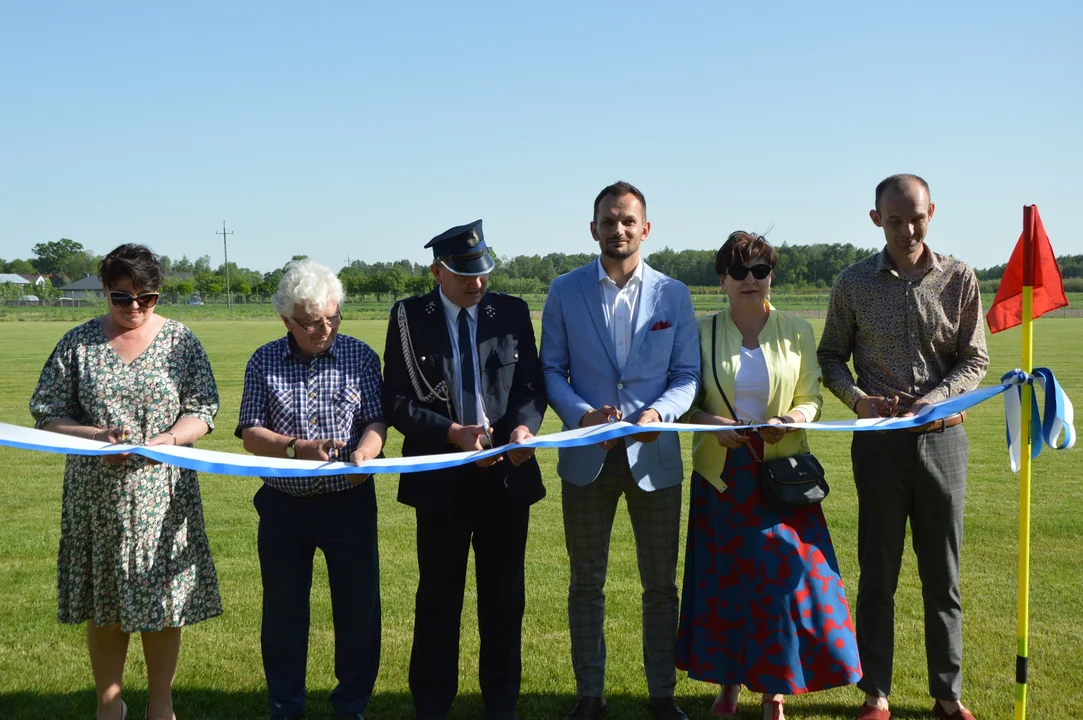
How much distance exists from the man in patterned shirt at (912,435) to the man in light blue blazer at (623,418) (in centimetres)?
85

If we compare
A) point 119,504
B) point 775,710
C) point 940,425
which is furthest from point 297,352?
point 940,425

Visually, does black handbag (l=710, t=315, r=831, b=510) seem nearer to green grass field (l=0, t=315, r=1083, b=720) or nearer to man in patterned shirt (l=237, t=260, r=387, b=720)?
green grass field (l=0, t=315, r=1083, b=720)

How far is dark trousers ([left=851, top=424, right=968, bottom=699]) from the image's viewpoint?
4.07 m

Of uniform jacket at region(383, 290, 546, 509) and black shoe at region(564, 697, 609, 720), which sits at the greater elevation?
uniform jacket at region(383, 290, 546, 509)

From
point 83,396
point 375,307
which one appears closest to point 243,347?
point 83,396

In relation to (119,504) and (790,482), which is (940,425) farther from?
(119,504)

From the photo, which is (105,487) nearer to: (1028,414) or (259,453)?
(259,453)

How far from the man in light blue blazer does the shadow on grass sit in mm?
188

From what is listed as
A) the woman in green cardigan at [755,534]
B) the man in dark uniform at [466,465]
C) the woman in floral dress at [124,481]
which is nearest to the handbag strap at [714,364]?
the woman in green cardigan at [755,534]

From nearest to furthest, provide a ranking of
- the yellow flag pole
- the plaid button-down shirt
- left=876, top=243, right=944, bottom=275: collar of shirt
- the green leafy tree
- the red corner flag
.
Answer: the yellow flag pole, the red corner flag, the plaid button-down shirt, left=876, top=243, right=944, bottom=275: collar of shirt, the green leafy tree

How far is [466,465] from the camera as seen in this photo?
4.04 metres

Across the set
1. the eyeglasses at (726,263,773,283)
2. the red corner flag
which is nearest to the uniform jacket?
the eyeglasses at (726,263,773,283)

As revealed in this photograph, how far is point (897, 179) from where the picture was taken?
4.06m

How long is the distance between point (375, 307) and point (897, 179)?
5884 cm
